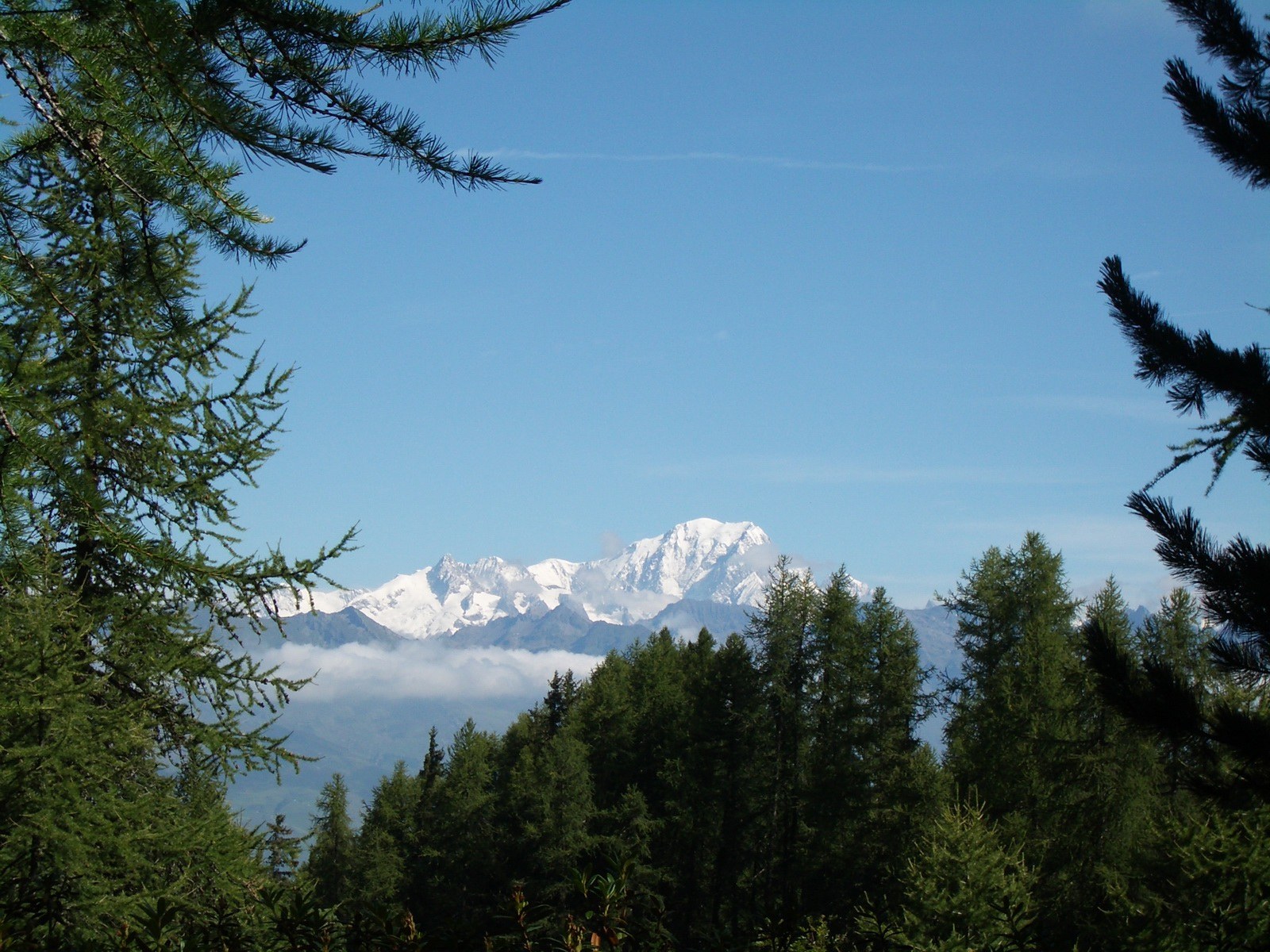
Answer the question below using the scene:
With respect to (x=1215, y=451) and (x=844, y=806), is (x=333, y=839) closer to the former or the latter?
(x=844, y=806)

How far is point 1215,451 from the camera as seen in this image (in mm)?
6879

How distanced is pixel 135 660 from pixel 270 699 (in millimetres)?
1153

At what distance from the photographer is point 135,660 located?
7684mm

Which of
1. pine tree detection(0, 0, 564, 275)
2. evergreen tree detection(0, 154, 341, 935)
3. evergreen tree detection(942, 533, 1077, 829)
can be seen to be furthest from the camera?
evergreen tree detection(942, 533, 1077, 829)

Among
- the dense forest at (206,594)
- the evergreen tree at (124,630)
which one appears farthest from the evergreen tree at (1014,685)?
the evergreen tree at (124,630)

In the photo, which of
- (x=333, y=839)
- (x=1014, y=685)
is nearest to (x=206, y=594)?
(x=1014, y=685)

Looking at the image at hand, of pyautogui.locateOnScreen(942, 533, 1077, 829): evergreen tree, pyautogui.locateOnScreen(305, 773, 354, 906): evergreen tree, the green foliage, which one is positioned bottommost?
pyautogui.locateOnScreen(305, 773, 354, 906): evergreen tree

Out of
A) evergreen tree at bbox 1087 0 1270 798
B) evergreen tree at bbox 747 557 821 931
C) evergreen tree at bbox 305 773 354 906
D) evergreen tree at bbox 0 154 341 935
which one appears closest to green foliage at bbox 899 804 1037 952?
evergreen tree at bbox 1087 0 1270 798

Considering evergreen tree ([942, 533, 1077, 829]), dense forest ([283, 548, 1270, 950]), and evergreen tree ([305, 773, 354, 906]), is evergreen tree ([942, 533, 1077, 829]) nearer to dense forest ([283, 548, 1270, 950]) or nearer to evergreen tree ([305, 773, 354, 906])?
dense forest ([283, 548, 1270, 950])

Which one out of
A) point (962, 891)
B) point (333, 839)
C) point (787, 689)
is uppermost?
point (787, 689)

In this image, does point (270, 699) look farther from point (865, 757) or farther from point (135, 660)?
point (865, 757)

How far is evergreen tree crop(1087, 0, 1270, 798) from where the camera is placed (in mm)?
6539

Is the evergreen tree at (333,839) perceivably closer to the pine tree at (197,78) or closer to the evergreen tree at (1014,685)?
the evergreen tree at (1014,685)

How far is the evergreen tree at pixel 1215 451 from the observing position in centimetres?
654
